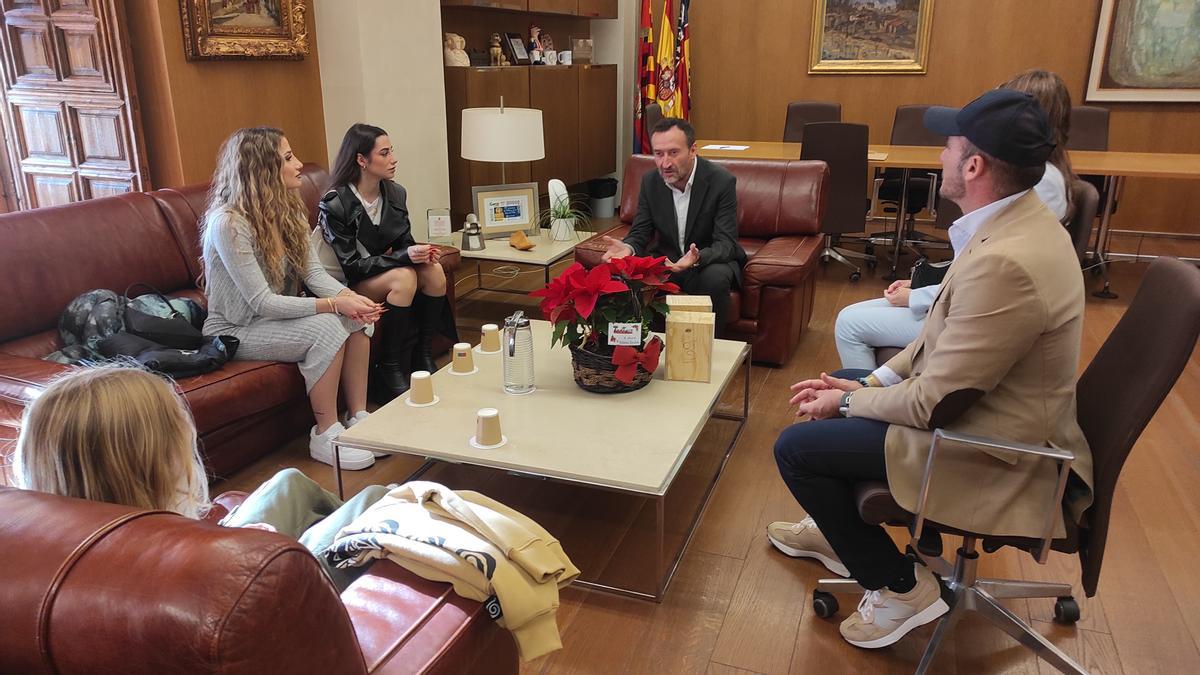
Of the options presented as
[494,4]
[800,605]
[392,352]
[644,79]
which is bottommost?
[800,605]

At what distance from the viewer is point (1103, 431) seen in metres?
1.76

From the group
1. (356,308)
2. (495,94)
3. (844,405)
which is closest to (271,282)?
(356,308)

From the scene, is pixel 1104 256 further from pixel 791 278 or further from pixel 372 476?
pixel 372 476

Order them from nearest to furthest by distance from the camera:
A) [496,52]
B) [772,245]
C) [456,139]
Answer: [772,245], [456,139], [496,52]

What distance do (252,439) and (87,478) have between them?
183 cm

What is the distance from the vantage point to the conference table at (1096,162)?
4.77 meters

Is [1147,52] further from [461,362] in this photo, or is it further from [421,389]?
[421,389]

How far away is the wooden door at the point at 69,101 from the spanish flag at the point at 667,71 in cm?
437

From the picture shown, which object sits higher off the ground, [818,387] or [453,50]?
[453,50]

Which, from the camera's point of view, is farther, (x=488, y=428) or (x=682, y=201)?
(x=682, y=201)

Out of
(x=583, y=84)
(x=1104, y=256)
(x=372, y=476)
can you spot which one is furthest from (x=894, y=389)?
(x=583, y=84)

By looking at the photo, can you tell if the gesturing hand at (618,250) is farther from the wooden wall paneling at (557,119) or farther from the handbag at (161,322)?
the wooden wall paneling at (557,119)

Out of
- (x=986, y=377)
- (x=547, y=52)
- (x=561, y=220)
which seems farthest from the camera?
(x=547, y=52)

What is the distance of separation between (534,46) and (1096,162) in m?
3.85
